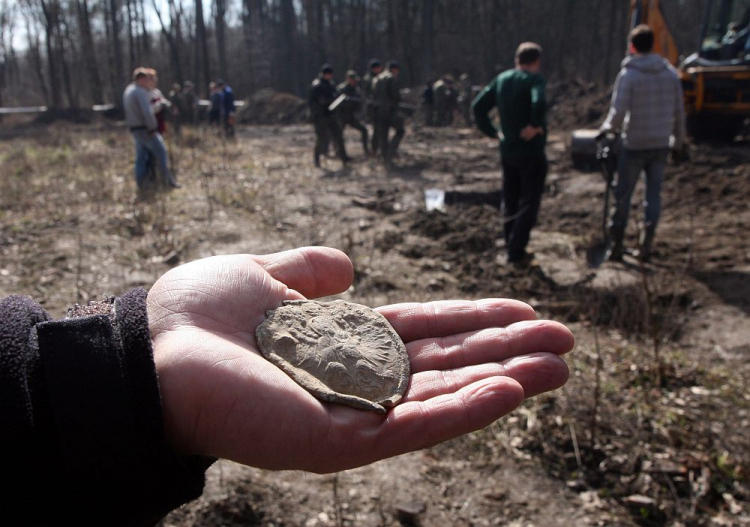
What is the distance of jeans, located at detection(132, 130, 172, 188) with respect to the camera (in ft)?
30.6

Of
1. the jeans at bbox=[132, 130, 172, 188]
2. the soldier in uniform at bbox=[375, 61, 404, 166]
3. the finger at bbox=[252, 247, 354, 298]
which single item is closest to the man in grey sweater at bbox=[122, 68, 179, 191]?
the jeans at bbox=[132, 130, 172, 188]

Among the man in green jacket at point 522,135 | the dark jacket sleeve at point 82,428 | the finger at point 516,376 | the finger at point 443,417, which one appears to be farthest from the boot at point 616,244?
the dark jacket sleeve at point 82,428

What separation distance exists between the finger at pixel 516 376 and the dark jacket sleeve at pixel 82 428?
73 centimetres

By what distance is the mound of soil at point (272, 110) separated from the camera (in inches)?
1066

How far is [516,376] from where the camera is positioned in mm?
1778

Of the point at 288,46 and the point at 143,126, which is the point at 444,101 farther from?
the point at 288,46

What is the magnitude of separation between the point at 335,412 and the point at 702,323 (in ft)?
13.8

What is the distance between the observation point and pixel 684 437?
329 centimetres

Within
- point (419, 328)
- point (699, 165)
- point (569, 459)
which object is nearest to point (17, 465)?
point (419, 328)

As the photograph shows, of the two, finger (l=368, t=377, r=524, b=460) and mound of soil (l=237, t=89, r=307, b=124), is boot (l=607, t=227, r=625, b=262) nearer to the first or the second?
finger (l=368, t=377, r=524, b=460)

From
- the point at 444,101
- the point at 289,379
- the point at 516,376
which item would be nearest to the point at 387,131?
the point at 444,101

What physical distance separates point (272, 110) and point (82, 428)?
2775cm

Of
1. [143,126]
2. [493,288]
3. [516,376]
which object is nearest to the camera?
[516,376]

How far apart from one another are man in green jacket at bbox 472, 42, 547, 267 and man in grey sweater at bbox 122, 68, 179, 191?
5.16m
